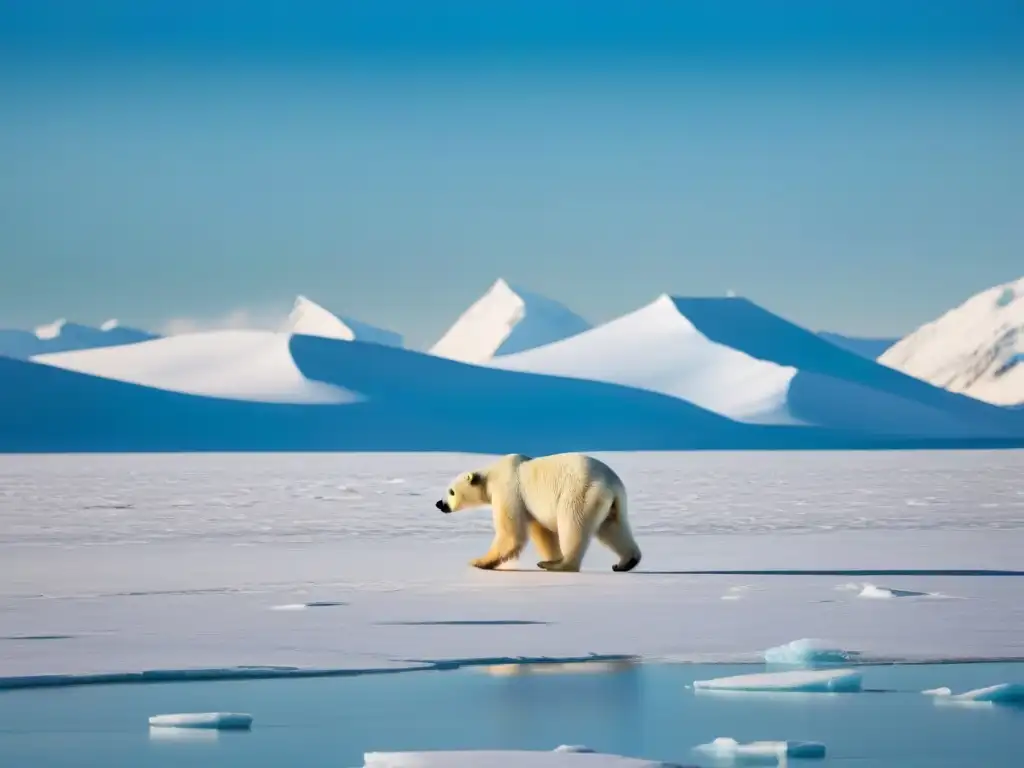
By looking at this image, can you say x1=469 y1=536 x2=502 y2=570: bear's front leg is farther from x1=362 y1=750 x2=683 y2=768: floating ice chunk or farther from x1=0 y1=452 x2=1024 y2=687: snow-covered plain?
x1=362 y1=750 x2=683 y2=768: floating ice chunk

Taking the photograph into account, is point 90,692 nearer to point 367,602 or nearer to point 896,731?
point 896,731

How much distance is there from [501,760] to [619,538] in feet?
24.2

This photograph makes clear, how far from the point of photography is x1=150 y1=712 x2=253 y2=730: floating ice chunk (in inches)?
271

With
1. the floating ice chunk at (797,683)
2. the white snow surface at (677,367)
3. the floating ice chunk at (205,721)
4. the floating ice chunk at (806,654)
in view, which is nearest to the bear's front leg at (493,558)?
the floating ice chunk at (806,654)

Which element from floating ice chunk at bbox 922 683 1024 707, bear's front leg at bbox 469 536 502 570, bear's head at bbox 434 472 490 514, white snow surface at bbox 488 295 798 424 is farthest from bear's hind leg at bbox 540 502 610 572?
white snow surface at bbox 488 295 798 424

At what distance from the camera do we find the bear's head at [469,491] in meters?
14.0

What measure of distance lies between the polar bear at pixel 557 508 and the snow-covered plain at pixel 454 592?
22cm

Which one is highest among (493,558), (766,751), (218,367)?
(218,367)

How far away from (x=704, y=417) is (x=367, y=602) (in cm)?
15819

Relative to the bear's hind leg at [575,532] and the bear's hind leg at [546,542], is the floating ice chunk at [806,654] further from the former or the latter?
the bear's hind leg at [546,542]

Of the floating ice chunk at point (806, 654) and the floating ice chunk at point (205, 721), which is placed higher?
the floating ice chunk at point (806, 654)

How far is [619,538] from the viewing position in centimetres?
1350

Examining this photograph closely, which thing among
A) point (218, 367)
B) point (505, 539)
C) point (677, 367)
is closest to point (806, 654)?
point (505, 539)

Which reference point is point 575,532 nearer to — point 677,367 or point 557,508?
point 557,508
